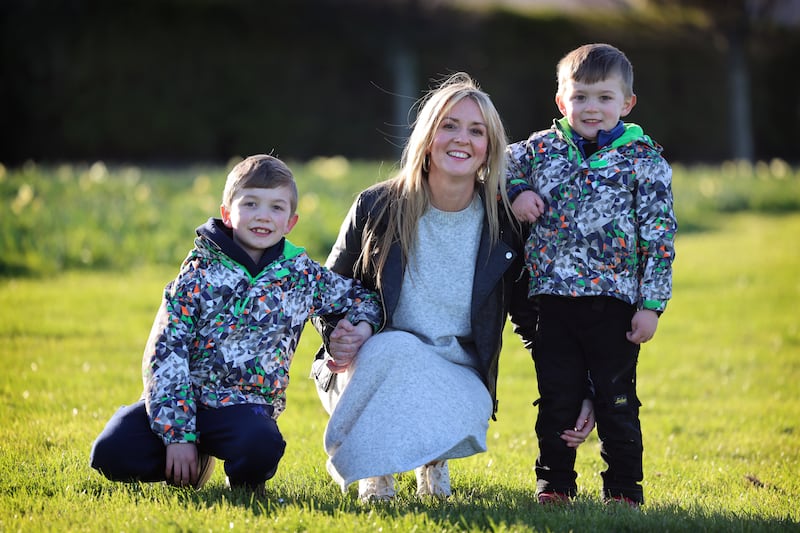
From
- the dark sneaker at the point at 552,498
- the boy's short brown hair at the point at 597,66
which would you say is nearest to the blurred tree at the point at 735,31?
the boy's short brown hair at the point at 597,66

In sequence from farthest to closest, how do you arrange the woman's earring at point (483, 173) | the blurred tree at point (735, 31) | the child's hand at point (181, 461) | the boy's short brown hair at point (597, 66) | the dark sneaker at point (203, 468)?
the blurred tree at point (735, 31)
the woman's earring at point (483, 173)
the boy's short brown hair at point (597, 66)
the dark sneaker at point (203, 468)
the child's hand at point (181, 461)

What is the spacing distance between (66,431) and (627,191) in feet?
8.74

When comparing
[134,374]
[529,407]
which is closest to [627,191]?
[529,407]

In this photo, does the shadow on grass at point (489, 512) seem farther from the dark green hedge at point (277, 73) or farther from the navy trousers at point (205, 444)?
the dark green hedge at point (277, 73)

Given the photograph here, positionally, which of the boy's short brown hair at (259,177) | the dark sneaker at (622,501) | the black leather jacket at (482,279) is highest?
the boy's short brown hair at (259,177)

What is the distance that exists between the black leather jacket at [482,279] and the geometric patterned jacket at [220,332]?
13.4 inches

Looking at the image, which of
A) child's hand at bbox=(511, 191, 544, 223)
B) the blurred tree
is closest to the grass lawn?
child's hand at bbox=(511, 191, 544, 223)

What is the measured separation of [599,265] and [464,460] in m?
1.23

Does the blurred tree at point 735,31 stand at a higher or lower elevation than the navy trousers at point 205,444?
higher

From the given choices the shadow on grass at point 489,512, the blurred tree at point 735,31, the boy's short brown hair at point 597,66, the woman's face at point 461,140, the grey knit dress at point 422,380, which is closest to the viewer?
the shadow on grass at point 489,512

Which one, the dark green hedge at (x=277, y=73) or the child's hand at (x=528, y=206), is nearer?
the child's hand at (x=528, y=206)

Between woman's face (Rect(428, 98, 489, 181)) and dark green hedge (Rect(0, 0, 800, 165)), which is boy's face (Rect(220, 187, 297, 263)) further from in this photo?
dark green hedge (Rect(0, 0, 800, 165))

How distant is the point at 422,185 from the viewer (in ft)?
12.4

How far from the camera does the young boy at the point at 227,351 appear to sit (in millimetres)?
3236
